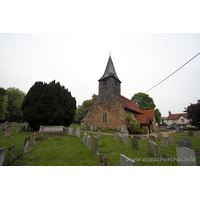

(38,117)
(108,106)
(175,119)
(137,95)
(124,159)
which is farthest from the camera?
(175,119)

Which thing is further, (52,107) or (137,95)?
(137,95)

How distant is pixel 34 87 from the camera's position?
43.6ft

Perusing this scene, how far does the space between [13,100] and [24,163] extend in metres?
46.6

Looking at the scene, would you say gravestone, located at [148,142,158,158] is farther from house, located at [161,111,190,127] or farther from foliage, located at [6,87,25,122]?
house, located at [161,111,190,127]

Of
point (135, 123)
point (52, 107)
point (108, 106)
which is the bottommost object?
point (135, 123)

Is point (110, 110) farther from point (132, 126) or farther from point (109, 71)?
point (109, 71)

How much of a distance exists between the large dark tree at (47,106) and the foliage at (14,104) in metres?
31.2

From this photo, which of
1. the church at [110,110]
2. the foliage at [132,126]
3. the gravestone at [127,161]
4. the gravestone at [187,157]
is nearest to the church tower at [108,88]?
the church at [110,110]

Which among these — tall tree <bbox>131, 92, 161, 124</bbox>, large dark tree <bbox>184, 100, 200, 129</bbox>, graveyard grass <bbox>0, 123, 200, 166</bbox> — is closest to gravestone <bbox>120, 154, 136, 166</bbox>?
graveyard grass <bbox>0, 123, 200, 166</bbox>

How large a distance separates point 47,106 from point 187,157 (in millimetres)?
12923

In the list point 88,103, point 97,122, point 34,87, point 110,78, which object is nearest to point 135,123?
point 97,122

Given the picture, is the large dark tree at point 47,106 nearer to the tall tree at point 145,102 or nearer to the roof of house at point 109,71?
the roof of house at point 109,71

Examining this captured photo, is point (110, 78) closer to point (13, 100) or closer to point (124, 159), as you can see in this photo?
point (124, 159)

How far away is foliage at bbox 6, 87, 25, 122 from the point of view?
35.8 m
